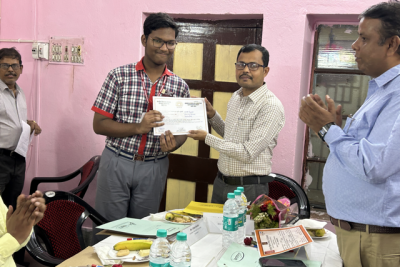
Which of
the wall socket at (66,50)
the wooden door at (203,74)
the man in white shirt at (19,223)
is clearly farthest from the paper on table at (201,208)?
the wall socket at (66,50)

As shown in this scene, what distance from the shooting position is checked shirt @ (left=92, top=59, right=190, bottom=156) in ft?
8.78

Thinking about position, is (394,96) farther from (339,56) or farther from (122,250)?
(339,56)

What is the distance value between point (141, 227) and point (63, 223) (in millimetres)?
702

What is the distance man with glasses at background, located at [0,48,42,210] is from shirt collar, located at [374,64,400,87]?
3.22m

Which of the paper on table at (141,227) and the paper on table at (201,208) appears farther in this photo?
the paper on table at (201,208)

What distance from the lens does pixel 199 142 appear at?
3762 mm

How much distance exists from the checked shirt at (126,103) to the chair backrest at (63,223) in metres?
0.51

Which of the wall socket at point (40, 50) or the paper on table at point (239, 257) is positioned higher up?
the wall socket at point (40, 50)

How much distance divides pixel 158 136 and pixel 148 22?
0.83 metres

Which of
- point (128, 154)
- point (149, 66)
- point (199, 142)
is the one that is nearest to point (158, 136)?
point (128, 154)

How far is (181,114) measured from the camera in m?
2.58

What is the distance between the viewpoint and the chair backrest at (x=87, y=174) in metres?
3.63

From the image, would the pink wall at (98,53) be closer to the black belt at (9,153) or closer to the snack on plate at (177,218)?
the black belt at (9,153)

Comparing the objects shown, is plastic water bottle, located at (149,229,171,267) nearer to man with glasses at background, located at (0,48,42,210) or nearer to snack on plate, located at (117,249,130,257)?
snack on plate, located at (117,249,130,257)
